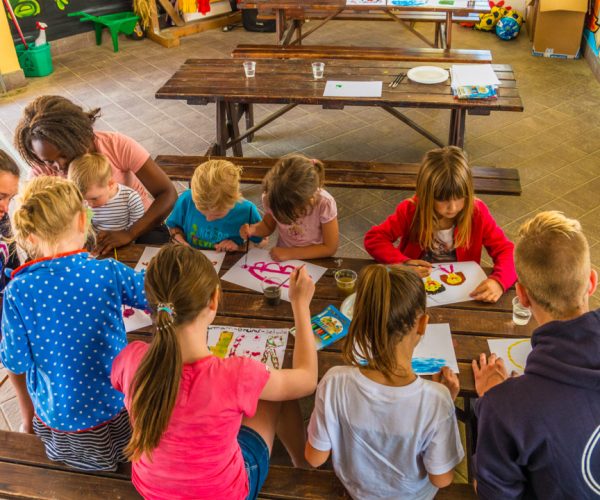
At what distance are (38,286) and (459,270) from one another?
4.92 feet

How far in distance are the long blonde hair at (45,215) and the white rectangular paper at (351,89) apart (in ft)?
7.36

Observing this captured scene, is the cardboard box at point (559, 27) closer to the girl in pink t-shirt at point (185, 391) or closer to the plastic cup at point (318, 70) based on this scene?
the plastic cup at point (318, 70)

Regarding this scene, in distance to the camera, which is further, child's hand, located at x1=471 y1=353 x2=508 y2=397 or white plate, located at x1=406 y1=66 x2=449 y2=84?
white plate, located at x1=406 y1=66 x2=449 y2=84

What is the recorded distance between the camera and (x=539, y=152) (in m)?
4.77

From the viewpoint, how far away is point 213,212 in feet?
8.78

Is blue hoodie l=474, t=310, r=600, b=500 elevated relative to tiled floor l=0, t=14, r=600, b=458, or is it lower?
elevated

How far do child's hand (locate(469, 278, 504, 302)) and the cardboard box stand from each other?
4.84m

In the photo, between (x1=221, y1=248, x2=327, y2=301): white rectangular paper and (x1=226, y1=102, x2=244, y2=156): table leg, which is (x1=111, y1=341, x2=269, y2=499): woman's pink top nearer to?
(x1=221, y1=248, x2=327, y2=301): white rectangular paper

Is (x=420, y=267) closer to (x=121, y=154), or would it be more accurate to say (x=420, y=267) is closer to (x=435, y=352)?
(x=435, y=352)

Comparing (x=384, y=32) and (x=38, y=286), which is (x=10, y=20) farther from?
(x=38, y=286)

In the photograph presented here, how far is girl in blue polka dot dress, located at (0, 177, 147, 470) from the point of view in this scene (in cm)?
179

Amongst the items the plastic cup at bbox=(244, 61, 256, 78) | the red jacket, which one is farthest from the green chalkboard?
the red jacket

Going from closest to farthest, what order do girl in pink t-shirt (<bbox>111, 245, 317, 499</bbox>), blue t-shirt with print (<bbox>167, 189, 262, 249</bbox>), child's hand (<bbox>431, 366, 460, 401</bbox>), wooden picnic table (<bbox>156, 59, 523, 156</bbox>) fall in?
girl in pink t-shirt (<bbox>111, 245, 317, 499</bbox>) < child's hand (<bbox>431, 366, 460, 401</bbox>) < blue t-shirt with print (<bbox>167, 189, 262, 249</bbox>) < wooden picnic table (<bbox>156, 59, 523, 156</bbox>)

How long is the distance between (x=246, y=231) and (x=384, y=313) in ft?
4.07
